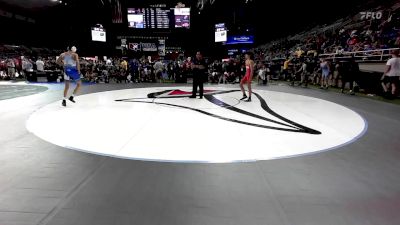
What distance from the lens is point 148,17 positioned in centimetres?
2209

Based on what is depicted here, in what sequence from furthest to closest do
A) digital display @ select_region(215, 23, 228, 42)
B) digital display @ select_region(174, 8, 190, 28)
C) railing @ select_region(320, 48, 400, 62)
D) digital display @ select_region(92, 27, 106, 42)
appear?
digital display @ select_region(215, 23, 228, 42) → digital display @ select_region(92, 27, 106, 42) → digital display @ select_region(174, 8, 190, 28) → railing @ select_region(320, 48, 400, 62)

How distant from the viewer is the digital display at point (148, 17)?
21891mm

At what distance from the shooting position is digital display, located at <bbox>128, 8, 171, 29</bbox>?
2189 centimetres

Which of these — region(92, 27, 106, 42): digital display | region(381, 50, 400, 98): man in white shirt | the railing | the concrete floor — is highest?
region(92, 27, 106, 42): digital display

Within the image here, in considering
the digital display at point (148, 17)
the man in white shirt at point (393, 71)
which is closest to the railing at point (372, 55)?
the man in white shirt at point (393, 71)

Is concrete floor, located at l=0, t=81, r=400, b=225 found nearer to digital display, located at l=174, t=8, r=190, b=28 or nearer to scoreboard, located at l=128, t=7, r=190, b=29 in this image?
digital display, located at l=174, t=8, r=190, b=28

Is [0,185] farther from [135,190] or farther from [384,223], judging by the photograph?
[384,223]

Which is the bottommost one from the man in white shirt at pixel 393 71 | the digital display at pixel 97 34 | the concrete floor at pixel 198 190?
the concrete floor at pixel 198 190

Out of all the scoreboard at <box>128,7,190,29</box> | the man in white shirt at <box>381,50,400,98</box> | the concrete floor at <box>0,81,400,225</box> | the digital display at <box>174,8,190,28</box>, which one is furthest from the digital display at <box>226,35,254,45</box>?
the concrete floor at <box>0,81,400,225</box>

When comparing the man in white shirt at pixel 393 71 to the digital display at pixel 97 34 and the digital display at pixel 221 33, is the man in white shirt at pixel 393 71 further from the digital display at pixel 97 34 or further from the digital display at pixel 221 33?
the digital display at pixel 97 34

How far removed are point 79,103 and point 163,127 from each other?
395cm

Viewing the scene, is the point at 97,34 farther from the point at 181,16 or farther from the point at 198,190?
the point at 198,190

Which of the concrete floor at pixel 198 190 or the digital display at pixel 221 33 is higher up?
the digital display at pixel 221 33

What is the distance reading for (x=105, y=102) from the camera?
8281 millimetres
